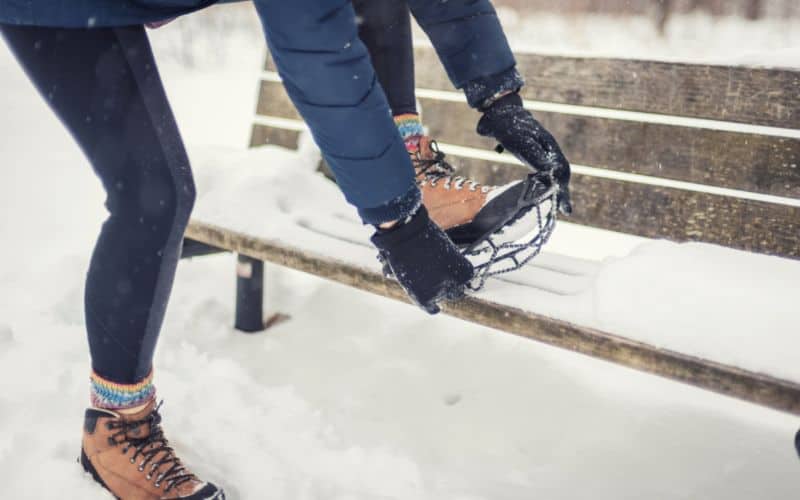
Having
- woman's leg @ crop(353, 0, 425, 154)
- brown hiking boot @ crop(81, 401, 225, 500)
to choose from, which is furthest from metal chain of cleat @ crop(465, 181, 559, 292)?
brown hiking boot @ crop(81, 401, 225, 500)

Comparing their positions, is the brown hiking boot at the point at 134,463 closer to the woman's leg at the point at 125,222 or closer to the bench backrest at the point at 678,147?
the woman's leg at the point at 125,222

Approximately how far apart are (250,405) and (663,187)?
1.32 metres

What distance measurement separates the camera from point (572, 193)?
230cm

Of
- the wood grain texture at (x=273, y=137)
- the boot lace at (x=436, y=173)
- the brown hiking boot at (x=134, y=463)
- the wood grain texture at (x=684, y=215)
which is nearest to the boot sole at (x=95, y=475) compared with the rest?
the brown hiking boot at (x=134, y=463)

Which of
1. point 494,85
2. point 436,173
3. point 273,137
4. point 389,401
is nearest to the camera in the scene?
point 494,85

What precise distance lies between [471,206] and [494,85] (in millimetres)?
277

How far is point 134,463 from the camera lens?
1518mm

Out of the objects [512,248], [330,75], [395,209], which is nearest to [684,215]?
[512,248]

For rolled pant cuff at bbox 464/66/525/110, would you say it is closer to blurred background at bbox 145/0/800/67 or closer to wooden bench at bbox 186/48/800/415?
wooden bench at bbox 186/48/800/415

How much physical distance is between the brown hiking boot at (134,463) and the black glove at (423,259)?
61 centimetres

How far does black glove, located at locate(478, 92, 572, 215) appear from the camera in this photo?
1558 millimetres

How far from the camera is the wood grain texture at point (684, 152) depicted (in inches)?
77.0

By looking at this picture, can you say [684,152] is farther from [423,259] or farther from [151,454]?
[151,454]

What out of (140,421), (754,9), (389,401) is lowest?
(754,9)
